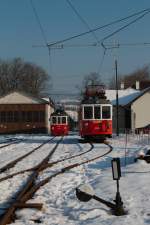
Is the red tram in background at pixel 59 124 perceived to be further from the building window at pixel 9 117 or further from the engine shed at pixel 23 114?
the building window at pixel 9 117

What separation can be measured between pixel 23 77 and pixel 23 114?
45522mm

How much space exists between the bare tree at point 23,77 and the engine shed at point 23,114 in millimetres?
40408

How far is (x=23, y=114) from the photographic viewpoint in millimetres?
79000

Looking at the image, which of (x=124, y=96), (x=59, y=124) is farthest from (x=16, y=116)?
(x=59, y=124)

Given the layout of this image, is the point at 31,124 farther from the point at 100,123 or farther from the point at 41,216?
the point at 41,216

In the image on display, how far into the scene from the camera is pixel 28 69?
4934 inches

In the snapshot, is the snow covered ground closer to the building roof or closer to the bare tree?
the building roof

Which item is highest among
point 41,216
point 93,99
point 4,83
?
point 4,83

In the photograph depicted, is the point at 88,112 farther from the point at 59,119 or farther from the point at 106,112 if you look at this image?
the point at 59,119

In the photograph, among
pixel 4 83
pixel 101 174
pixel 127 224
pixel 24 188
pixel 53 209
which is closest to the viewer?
pixel 127 224

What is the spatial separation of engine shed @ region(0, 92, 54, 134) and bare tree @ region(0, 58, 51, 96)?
40.4 meters

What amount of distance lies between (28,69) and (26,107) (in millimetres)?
47673

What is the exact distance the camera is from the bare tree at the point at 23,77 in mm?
121262

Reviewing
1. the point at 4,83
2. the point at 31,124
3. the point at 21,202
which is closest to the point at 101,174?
the point at 21,202
